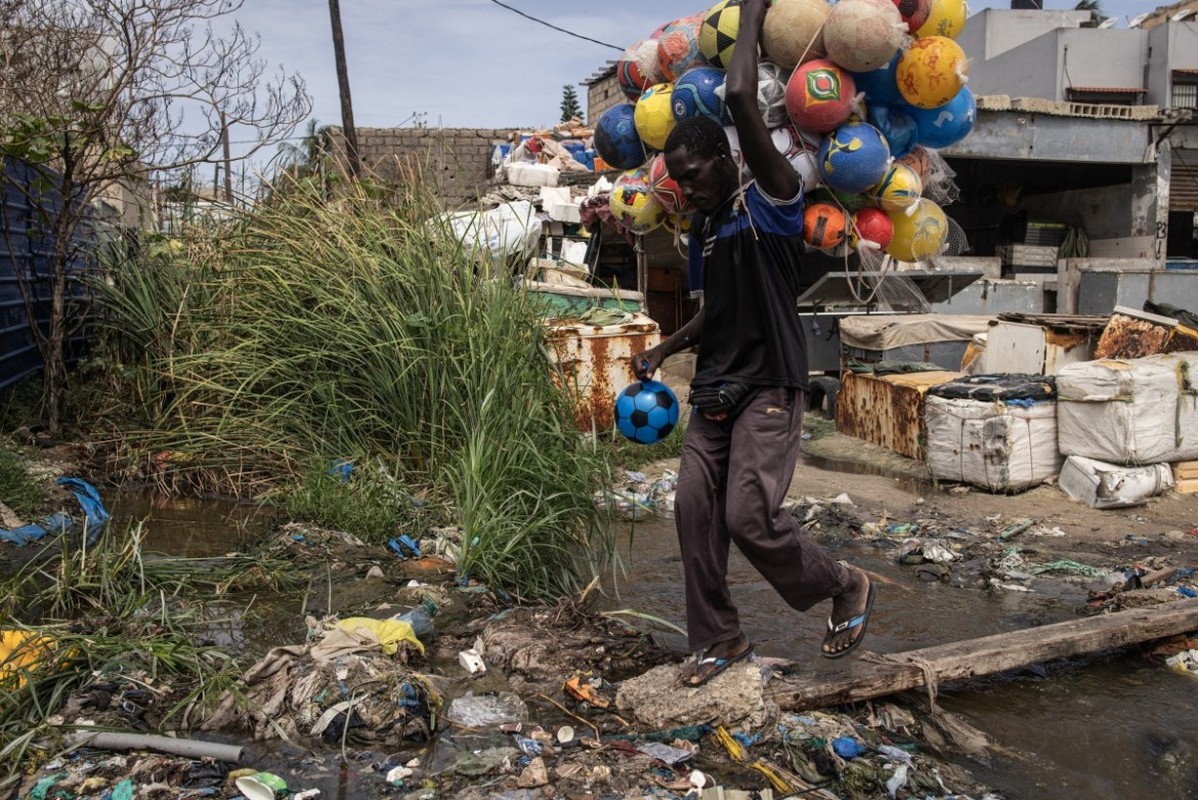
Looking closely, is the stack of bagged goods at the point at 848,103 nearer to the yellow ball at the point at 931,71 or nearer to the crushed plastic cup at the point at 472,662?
the yellow ball at the point at 931,71

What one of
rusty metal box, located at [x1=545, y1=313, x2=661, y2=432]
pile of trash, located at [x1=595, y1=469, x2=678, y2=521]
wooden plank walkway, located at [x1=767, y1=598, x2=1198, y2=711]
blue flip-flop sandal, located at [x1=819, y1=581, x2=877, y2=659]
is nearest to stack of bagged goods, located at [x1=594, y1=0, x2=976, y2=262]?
blue flip-flop sandal, located at [x1=819, y1=581, x2=877, y2=659]

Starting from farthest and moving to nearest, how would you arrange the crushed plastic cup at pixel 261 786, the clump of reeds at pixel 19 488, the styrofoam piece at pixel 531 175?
the styrofoam piece at pixel 531 175 → the clump of reeds at pixel 19 488 → the crushed plastic cup at pixel 261 786

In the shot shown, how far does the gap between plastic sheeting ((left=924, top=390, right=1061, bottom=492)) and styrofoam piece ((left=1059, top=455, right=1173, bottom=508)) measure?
1.01 feet

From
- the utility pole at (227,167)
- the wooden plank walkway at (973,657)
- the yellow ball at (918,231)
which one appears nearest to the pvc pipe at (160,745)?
the wooden plank walkway at (973,657)

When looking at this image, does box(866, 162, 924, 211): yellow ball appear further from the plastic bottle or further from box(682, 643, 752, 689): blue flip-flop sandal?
the plastic bottle

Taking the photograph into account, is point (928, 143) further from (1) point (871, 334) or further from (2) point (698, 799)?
(1) point (871, 334)

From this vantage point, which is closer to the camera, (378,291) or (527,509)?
(527,509)

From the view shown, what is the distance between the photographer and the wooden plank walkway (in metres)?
3.09

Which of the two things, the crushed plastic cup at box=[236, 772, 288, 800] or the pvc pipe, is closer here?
the crushed plastic cup at box=[236, 772, 288, 800]

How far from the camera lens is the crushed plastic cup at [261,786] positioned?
2.44 m

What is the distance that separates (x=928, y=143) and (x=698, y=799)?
2816mm

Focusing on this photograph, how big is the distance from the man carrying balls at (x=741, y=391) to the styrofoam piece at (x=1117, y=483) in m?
4.72

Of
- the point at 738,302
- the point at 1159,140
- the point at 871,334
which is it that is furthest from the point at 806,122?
the point at 1159,140

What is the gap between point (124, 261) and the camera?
285 inches
